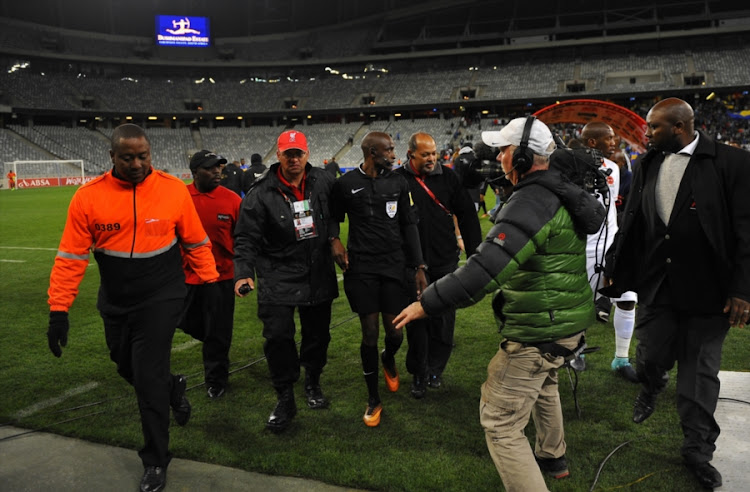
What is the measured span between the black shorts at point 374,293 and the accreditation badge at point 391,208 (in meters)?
0.49

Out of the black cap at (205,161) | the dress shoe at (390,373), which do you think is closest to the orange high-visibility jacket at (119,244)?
the black cap at (205,161)

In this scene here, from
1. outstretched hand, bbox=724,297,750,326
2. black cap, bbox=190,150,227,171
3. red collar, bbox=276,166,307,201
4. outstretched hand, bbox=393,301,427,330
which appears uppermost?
black cap, bbox=190,150,227,171

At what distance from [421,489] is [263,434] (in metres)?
1.30

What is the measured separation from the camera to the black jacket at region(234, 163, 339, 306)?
4.01 metres

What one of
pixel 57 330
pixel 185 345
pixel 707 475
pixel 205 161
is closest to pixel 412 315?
pixel 707 475

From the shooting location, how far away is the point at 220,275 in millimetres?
4824

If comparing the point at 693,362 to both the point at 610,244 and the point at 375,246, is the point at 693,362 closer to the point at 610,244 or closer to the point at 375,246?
the point at 610,244

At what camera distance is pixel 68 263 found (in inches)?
128

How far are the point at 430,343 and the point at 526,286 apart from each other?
230 centimetres

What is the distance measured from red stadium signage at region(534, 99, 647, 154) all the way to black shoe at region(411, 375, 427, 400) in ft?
8.58

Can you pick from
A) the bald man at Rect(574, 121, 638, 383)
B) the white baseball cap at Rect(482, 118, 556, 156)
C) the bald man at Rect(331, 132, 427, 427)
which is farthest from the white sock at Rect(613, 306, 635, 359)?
the white baseball cap at Rect(482, 118, 556, 156)

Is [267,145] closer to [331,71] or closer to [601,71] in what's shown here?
[331,71]

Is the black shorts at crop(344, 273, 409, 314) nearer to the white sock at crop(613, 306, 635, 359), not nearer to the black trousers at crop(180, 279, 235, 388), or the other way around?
Answer: the black trousers at crop(180, 279, 235, 388)

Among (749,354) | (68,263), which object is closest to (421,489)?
(68,263)
